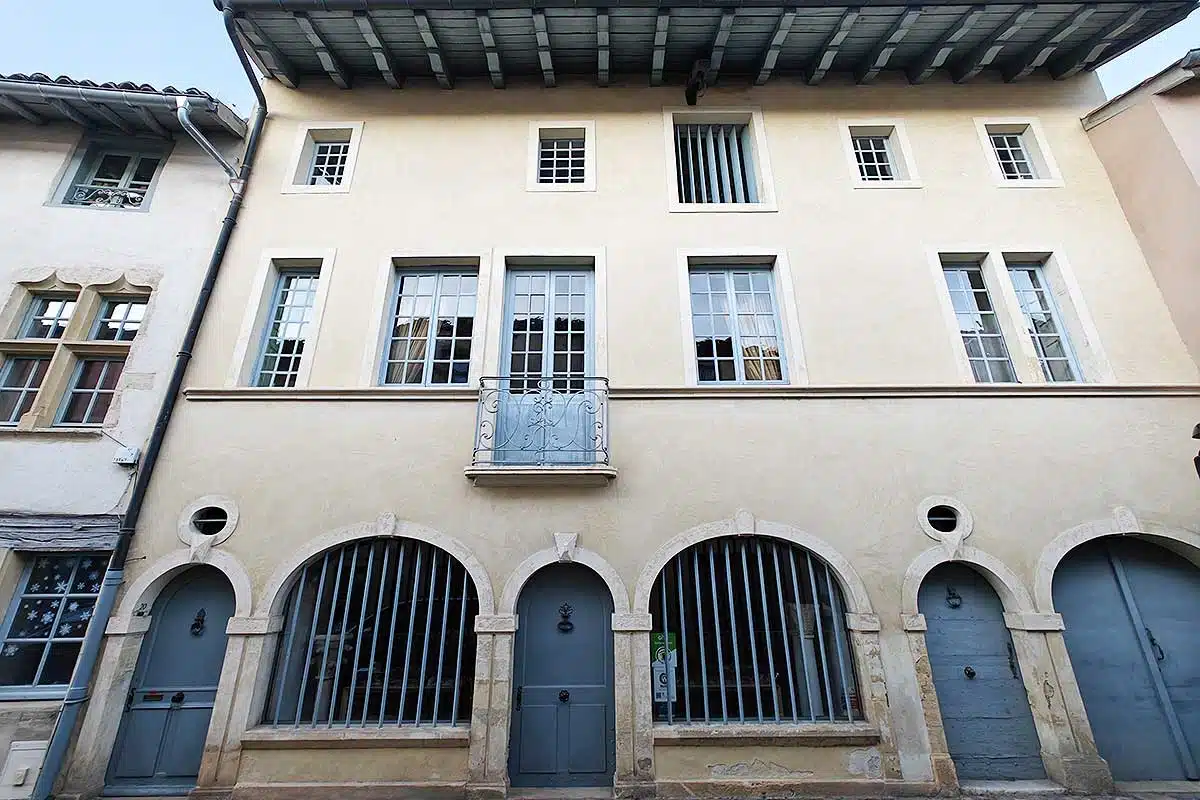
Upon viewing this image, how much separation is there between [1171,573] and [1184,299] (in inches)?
118

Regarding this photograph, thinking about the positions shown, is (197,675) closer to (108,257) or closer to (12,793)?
(12,793)

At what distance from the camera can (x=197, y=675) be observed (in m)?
5.03

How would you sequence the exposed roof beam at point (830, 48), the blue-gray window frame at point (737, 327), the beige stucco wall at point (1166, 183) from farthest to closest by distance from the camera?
the exposed roof beam at point (830, 48) < the blue-gray window frame at point (737, 327) < the beige stucco wall at point (1166, 183)

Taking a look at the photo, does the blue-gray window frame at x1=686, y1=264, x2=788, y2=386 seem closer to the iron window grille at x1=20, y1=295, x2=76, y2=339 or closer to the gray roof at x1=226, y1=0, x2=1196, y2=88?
the gray roof at x1=226, y1=0, x2=1196, y2=88

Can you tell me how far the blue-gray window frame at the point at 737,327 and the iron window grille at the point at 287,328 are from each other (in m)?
4.48

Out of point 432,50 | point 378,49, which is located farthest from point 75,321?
point 432,50

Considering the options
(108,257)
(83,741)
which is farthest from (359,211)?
(83,741)

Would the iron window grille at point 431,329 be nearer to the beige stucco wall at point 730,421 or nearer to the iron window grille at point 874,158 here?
the beige stucco wall at point 730,421

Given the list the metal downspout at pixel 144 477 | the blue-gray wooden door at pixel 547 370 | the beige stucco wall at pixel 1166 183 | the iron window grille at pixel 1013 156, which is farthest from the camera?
the iron window grille at pixel 1013 156

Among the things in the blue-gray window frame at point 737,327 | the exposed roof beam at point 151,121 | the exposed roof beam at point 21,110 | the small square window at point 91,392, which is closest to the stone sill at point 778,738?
the blue-gray window frame at point 737,327

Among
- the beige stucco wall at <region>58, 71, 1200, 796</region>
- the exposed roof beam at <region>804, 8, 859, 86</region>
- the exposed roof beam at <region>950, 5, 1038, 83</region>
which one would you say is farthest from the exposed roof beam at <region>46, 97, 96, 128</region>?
the exposed roof beam at <region>950, 5, 1038, 83</region>

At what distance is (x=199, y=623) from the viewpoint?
17.0 feet

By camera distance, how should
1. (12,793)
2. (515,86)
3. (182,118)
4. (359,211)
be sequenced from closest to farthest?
1. (12,793)
2. (182,118)
3. (359,211)
4. (515,86)

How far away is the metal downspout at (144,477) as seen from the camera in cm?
457
